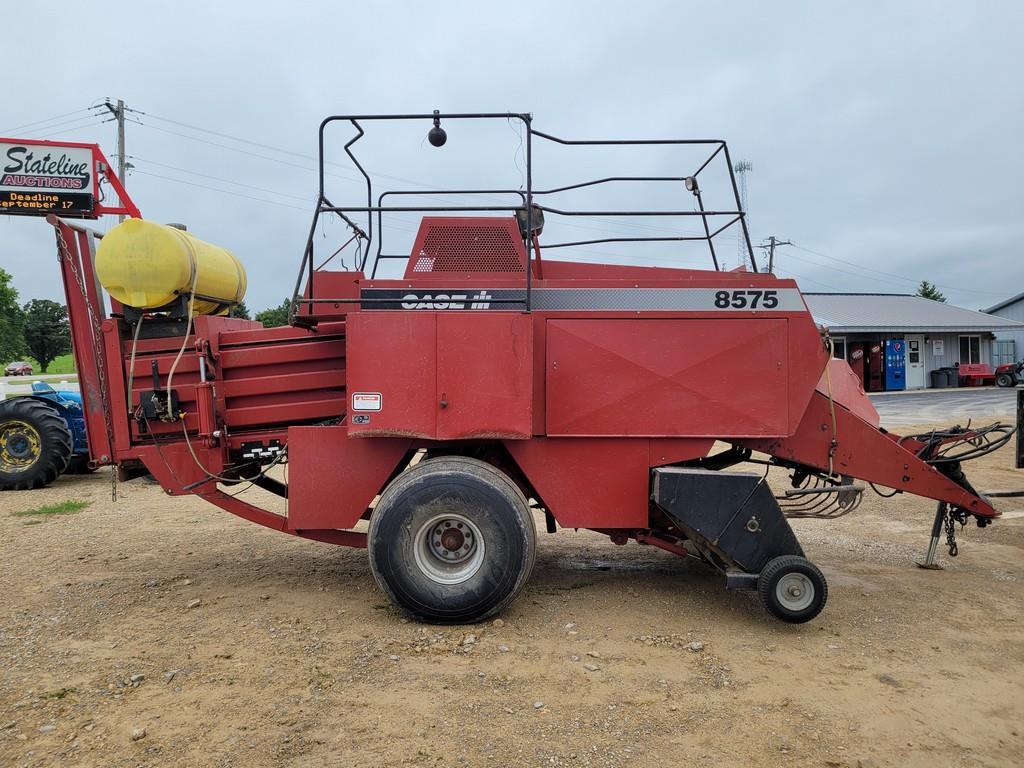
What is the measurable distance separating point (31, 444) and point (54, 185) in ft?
20.4

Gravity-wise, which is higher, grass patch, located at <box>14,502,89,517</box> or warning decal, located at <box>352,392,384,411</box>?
warning decal, located at <box>352,392,384,411</box>

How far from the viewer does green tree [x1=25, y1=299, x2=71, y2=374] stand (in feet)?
188

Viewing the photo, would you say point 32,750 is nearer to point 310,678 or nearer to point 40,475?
point 310,678

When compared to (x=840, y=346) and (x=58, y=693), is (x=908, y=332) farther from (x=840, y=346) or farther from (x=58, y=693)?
(x=58, y=693)

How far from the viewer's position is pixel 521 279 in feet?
14.5

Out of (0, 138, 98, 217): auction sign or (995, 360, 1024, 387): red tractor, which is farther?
(995, 360, 1024, 387): red tractor

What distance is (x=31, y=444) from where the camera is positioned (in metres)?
9.63

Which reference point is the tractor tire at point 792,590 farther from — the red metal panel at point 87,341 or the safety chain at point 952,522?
the red metal panel at point 87,341

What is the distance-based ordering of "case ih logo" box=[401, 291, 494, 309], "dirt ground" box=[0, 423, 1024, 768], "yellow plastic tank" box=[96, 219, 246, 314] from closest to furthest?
"dirt ground" box=[0, 423, 1024, 768] < "case ih logo" box=[401, 291, 494, 309] < "yellow plastic tank" box=[96, 219, 246, 314]

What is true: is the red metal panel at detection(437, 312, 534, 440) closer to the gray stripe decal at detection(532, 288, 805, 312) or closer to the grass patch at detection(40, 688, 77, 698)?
the gray stripe decal at detection(532, 288, 805, 312)

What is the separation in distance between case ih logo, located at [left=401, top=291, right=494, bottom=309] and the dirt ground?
79.7 inches

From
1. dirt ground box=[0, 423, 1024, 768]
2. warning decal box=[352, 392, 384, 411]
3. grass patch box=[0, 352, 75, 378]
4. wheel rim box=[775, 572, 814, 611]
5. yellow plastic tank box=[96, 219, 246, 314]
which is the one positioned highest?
grass patch box=[0, 352, 75, 378]

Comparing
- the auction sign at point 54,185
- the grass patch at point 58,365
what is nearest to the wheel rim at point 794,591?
the auction sign at point 54,185

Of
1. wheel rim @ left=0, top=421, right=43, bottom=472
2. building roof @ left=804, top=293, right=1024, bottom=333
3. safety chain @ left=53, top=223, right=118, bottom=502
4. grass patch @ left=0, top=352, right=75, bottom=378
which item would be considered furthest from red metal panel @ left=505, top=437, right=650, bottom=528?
grass patch @ left=0, top=352, right=75, bottom=378
